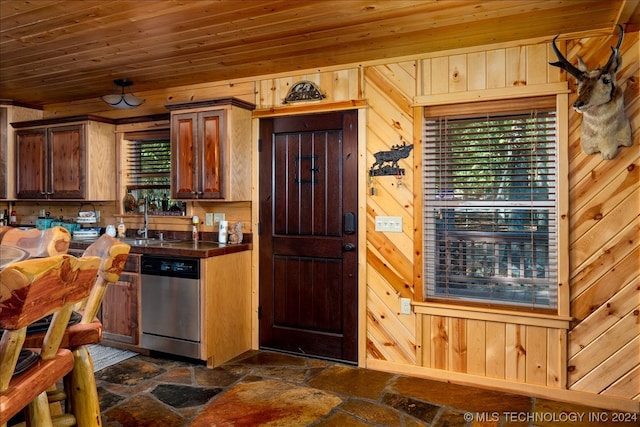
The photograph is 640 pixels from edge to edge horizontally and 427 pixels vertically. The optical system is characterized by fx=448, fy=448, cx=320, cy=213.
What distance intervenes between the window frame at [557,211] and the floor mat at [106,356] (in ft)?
8.35

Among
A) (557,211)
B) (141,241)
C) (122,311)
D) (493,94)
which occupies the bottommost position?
(122,311)

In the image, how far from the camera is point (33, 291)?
41.9 inches

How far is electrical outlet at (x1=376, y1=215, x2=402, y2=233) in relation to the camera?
11.8 ft

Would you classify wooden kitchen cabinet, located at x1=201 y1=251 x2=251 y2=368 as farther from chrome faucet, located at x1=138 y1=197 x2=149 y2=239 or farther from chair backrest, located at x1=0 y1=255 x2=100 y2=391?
chair backrest, located at x1=0 y1=255 x2=100 y2=391

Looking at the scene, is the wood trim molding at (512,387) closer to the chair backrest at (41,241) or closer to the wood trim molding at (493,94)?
the wood trim molding at (493,94)

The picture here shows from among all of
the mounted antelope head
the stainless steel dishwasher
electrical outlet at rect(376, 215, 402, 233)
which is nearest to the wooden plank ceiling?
the mounted antelope head

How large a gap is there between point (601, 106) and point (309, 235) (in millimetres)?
2328

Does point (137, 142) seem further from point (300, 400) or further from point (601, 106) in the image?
point (601, 106)

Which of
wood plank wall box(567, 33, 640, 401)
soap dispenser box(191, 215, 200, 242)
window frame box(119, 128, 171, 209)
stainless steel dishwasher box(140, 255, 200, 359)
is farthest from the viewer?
window frame box(119, 128, 171, 209)

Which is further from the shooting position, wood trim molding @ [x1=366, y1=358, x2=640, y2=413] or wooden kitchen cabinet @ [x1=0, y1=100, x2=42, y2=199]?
wooden kitchen cabinet @ [x1=0, y1=100, x2=42, y2=199]

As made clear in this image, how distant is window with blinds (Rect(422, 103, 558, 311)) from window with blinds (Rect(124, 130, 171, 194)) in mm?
2660

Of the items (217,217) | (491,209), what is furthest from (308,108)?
(491,209)

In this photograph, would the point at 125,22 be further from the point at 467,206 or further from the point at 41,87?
the point at 467,206

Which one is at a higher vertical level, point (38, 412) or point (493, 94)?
point (493, 94)
